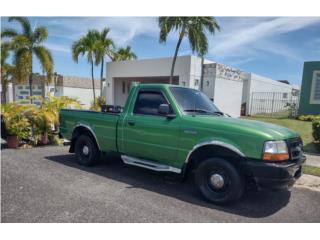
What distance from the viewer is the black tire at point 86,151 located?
19.1 ft

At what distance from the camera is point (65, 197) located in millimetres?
4109

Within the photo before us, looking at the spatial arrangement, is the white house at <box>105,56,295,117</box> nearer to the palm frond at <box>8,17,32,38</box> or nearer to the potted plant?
the palm frond at <box>8,17,32,38</box>

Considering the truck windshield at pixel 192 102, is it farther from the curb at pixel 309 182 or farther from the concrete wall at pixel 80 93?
the concrete wall at pixel 80 93

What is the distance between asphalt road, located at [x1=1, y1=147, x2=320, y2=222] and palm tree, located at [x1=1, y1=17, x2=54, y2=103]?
1516 centimetres

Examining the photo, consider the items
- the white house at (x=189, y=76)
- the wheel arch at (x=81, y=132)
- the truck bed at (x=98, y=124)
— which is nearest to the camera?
the truck bed at (x=98, y=124)

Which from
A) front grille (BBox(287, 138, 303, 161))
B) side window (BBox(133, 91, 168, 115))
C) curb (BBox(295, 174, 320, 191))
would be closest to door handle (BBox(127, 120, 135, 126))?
side window (BBox(133, 91, 168, 115))

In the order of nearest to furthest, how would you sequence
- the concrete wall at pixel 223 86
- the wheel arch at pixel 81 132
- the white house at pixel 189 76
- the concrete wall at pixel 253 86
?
the wheel arch at pixel 81 132
the white house at pixel 189 76
the concrete wall at pixel 223 86
the concrete wall at pixel 253 86

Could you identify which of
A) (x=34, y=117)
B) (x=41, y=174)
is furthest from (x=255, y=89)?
(x=41, y=174)

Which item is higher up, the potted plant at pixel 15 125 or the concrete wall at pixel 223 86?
the concrete wall at pixel 223 86

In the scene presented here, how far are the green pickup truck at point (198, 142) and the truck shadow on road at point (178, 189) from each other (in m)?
0.23

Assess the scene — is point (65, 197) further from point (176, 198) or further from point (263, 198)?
point (263, 198)

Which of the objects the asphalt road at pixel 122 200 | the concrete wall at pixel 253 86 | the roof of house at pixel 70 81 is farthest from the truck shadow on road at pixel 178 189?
the roof of house at pixel 70 81

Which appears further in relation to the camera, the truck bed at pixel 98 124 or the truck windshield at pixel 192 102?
the truck bed at pixel 98 124

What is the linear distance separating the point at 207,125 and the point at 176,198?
1.36 meters
